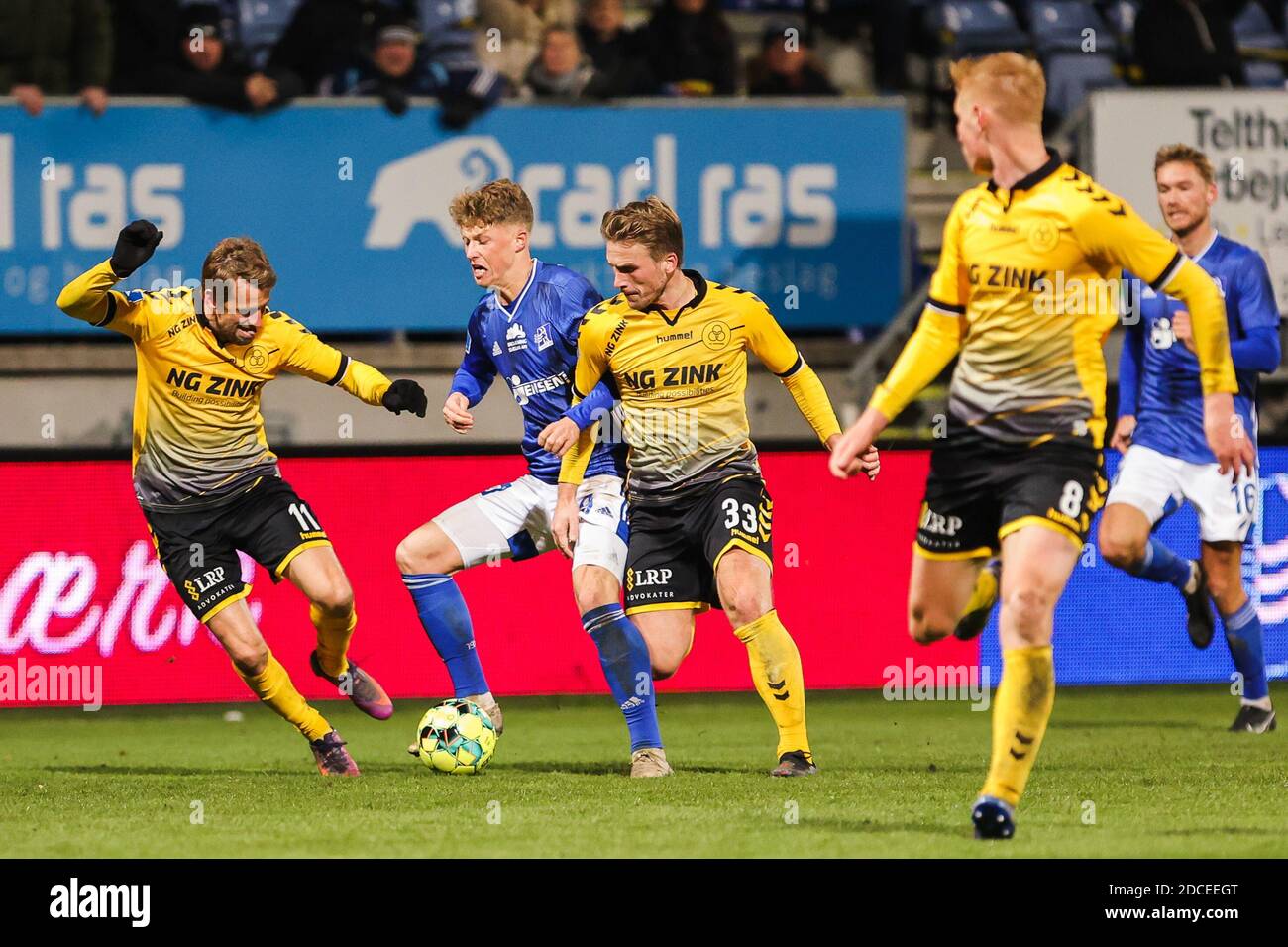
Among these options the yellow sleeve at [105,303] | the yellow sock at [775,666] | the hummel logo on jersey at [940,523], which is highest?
the yellow sleeve at [105,303]

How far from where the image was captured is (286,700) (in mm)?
7820

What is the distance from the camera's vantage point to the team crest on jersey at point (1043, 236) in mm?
5824

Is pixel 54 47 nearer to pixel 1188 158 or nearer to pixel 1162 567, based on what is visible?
pixel 1188 158

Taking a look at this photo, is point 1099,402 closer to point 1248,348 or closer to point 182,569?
point 1248,348

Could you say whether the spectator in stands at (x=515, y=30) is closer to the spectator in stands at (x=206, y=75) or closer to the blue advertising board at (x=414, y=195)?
the blue advertising board at (x=414, y=195)

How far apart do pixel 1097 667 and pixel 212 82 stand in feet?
19.1

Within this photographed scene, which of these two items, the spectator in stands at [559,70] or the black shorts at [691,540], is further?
the spectator in stands at [559,70]

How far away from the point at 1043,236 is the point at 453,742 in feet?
10.2

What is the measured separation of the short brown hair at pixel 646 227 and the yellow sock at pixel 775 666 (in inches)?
54.7

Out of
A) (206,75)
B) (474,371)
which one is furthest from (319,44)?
(474,371)

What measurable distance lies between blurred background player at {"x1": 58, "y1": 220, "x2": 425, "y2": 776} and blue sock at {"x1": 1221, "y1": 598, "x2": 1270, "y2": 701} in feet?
12.1

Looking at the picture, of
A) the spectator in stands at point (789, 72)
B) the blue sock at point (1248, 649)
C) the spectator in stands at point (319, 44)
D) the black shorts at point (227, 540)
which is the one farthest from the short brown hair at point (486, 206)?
the spectator in stands at point (789, 72)

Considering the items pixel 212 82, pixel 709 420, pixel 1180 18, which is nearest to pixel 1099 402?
pixel 709 420

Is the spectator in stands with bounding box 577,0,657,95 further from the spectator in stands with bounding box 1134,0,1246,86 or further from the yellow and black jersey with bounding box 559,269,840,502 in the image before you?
the yellow and black jersey with bounding box 559,269,840,502
